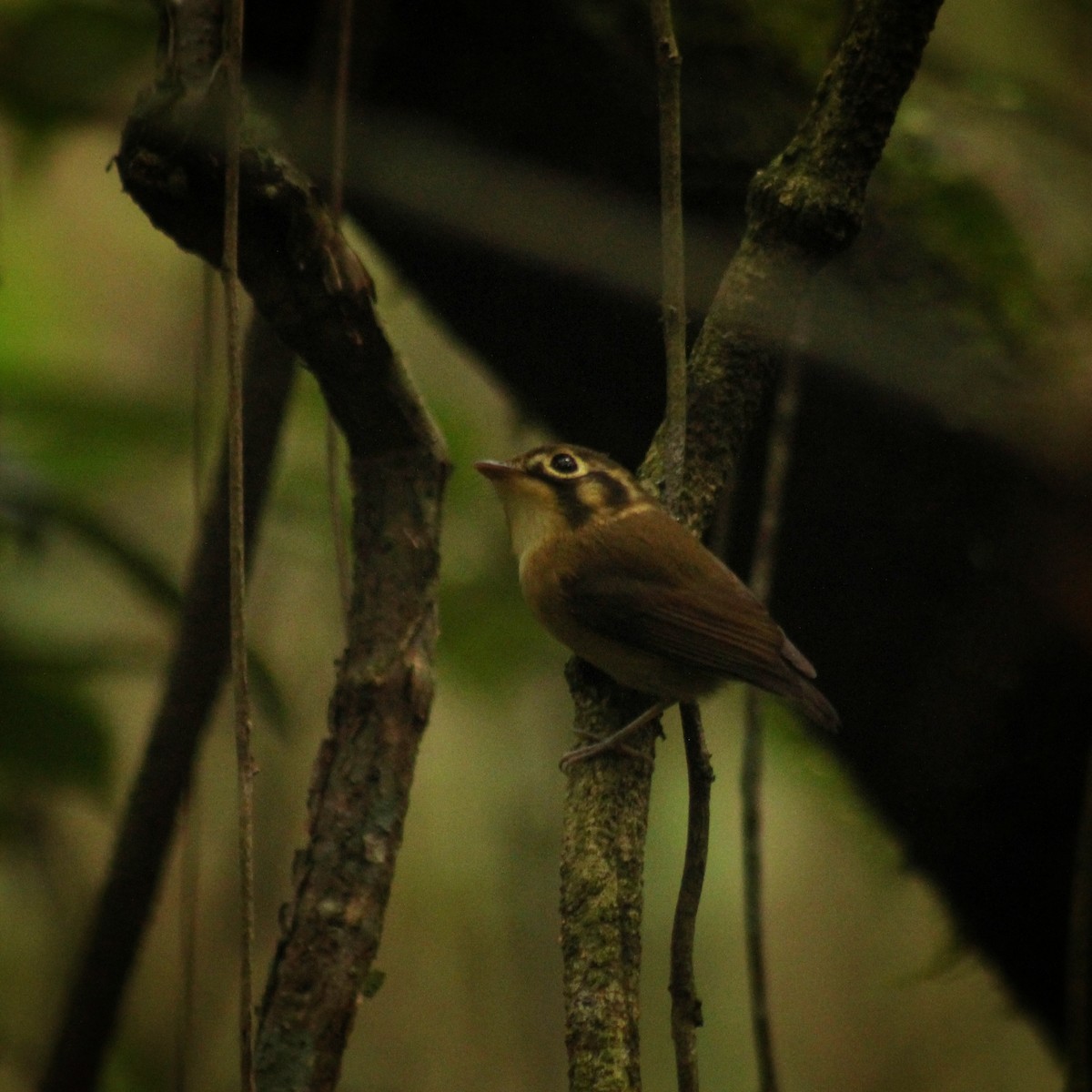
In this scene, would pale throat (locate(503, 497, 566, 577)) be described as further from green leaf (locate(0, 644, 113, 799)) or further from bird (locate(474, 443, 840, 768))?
green leaf (locate(0, 644, 113, 799))

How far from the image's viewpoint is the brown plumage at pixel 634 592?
7.49 feet

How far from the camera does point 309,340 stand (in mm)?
1886

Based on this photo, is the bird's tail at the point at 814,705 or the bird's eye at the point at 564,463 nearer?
the bird's tail at the point at 814,705

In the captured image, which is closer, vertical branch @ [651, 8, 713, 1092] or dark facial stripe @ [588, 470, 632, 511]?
vertical branch @ [651, 8, 713, 1092]

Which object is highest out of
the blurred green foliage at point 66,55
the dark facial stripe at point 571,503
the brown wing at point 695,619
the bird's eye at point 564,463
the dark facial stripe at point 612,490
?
the blurred green foliage at point 66,55

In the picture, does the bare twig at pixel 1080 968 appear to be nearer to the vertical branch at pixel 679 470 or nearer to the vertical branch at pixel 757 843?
the vertical branch at pixel 757 843

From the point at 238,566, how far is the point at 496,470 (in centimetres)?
122

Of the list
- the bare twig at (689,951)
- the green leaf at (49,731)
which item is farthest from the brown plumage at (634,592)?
the green leaf at (49,731)

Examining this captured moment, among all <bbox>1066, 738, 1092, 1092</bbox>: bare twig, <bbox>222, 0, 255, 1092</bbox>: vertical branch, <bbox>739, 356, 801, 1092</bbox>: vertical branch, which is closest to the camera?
<bbox>222, 0, 255, 1092</bbox>: vertical branch

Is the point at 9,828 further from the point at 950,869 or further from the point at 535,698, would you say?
the point at 950,869

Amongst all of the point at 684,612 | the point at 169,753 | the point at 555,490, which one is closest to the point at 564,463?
the point at 555,490

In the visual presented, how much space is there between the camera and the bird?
2270mm

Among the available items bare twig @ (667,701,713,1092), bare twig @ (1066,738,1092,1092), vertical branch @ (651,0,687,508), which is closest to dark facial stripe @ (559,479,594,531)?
vertical branch @ (651,0,687,508)

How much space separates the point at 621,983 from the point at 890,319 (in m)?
1.73
